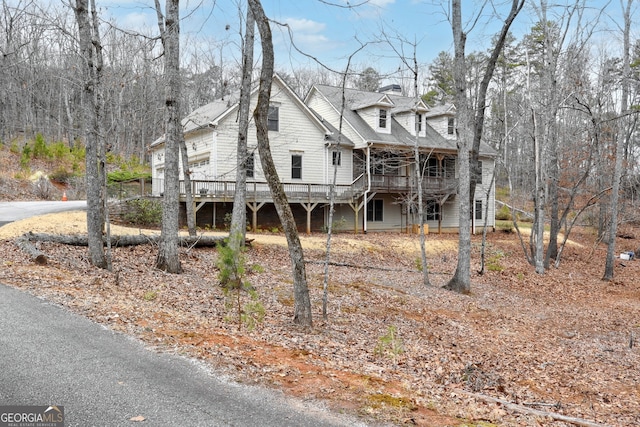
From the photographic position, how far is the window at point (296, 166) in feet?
80.3

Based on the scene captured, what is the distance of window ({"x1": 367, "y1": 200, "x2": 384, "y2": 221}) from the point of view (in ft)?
88.5

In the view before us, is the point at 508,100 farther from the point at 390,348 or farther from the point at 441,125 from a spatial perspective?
the point at 390,348

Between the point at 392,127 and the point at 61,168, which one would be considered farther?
the point at 61,168

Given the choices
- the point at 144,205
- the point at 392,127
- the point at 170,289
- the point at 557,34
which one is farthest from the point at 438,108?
the point at 170,289

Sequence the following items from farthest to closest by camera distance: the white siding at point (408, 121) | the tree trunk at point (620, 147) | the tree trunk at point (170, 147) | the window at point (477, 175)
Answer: the white siding at point (408, 121) → the tree trunk at point (620, 147) → the window at point (477, 175) → the tree trunk at point (170, 147)

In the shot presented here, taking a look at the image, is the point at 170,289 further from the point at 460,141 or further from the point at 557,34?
the point at 557,34

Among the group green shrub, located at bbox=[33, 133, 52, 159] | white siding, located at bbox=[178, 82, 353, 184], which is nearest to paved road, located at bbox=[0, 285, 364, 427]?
white siding, located at bbox=[178, 82, 353, 184]

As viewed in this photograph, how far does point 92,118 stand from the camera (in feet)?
32.4

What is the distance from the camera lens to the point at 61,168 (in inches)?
1171

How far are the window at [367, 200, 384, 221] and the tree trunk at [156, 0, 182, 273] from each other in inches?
658

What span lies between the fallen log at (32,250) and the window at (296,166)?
14166 mm

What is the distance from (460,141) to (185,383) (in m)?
10.9

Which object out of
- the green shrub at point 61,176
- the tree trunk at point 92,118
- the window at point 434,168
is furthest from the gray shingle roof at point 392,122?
the green shrub at point 61,176

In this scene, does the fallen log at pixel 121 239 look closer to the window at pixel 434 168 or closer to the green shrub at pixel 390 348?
the green shrub at pixel 390 348
